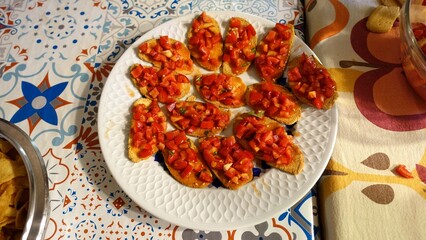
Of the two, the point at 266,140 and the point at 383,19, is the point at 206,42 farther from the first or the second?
the point at 383,19

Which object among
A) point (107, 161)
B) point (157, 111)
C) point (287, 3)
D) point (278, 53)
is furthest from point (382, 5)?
point (107, 161)

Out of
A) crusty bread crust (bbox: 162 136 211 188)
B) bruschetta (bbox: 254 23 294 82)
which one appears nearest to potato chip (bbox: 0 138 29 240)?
crusty bread crust (bbox: 162 136 211 188)

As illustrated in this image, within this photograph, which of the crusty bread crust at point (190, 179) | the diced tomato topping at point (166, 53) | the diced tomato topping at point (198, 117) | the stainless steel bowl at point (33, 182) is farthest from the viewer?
the diced tomato topping at point (166, 53)

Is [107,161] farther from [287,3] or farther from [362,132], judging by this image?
[287,3]

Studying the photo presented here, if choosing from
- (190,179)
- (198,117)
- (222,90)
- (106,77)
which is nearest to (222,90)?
(222,90)

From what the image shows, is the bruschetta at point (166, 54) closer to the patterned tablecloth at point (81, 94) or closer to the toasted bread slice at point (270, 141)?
the patterned tablecloth at point (81, 94)

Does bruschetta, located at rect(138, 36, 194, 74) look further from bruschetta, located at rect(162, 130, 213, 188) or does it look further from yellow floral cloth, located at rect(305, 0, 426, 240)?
yellow floral cloth, located at rect(305, 0, 426, 240)

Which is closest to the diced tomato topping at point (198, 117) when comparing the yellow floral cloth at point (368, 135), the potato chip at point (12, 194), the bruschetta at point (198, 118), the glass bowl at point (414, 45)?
the bruschetta at point (198, 118)
